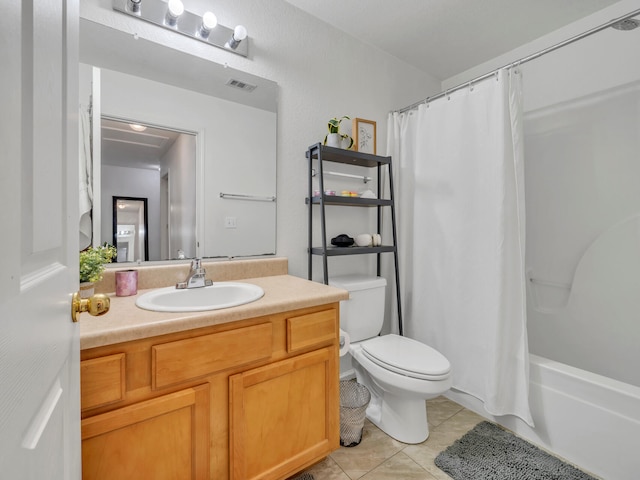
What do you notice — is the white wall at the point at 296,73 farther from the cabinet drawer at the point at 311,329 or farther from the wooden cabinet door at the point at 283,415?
the wooden cabinet door at the point at 283,415

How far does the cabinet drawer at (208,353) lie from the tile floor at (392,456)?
0.74m

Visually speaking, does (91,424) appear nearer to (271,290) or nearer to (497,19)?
(271,290)

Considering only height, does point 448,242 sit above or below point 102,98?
below

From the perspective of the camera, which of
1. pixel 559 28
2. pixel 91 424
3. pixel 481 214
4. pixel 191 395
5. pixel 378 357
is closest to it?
pixel 91 424

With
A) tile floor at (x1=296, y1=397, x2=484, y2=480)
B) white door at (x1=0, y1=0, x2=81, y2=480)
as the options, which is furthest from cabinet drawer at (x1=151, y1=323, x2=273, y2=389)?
tile floor at (x1=296, y1=397, x2=484, y2=480)

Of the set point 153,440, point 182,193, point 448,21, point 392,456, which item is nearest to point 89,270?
point 182,193

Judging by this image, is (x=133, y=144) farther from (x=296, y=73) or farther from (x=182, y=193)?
(x=296, y=73)

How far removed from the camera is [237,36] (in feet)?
4.95

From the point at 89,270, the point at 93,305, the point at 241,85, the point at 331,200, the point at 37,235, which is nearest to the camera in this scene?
the point at 37,235

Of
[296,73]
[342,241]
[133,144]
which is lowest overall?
[342,241]

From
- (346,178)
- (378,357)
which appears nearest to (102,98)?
(346,178)

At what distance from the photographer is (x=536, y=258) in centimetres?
219

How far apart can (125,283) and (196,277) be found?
0.89 feet

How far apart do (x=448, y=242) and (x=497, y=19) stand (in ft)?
4.79
